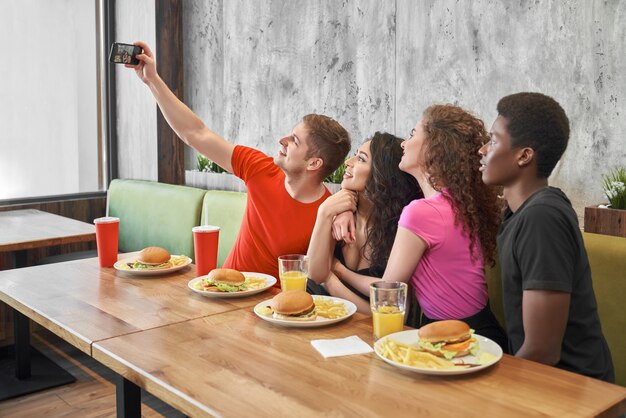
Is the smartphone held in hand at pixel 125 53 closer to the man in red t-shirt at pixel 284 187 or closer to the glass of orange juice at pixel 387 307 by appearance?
the man in red t-shirt at pixel 284 187

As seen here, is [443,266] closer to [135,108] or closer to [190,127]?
[190,127]

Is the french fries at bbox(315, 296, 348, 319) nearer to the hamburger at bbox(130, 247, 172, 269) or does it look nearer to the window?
the hamburger at bbox(130, 247, 172, 269)

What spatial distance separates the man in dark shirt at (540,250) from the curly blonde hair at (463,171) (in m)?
0.13

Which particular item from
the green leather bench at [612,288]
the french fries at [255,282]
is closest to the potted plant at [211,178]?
the french fries at [255,282]

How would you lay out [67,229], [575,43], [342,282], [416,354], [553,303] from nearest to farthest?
[416,354] → [553,303] → [342,282] → [575,43] → [67,229]

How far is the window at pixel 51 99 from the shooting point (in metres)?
4.34

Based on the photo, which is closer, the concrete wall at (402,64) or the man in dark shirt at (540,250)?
the man in dark shirt at (540,250)

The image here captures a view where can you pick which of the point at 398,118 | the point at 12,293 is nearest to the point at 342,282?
the point at 12,293

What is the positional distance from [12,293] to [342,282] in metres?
1.04

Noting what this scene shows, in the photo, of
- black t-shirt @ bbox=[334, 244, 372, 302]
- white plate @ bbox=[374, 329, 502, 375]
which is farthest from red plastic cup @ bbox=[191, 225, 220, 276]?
white plate @ bbox=[374, 329, 502, 375]

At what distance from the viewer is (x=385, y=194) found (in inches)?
86.2

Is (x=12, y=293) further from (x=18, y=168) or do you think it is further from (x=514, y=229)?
(x=18, y=168)

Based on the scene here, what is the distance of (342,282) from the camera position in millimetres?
2236

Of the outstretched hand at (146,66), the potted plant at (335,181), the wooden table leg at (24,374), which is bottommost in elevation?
the wooden table leg at (24,374)
